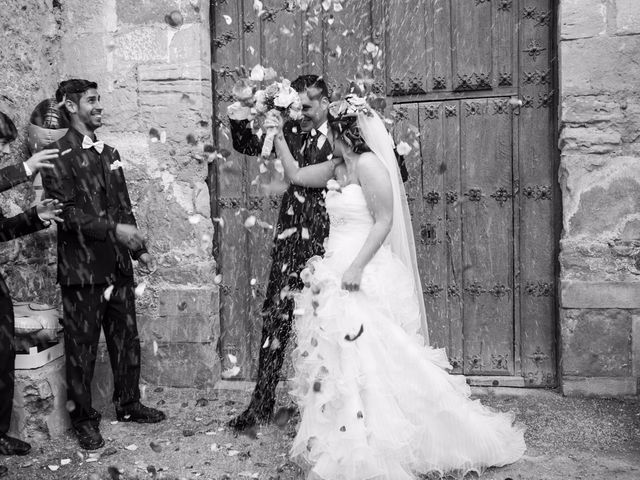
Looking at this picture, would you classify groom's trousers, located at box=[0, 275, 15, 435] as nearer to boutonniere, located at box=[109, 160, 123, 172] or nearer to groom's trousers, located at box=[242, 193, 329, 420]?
boutonniere, located at box=[109, 160, 123, 172]

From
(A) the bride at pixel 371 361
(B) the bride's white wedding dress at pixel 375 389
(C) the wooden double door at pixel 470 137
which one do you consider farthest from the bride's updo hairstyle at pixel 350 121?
(C) the wooden double door at pixel 470 137

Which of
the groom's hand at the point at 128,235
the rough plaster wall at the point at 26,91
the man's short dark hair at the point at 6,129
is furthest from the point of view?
the rough plaster wall at the point at 26,91

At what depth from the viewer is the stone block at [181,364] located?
460 centimetres

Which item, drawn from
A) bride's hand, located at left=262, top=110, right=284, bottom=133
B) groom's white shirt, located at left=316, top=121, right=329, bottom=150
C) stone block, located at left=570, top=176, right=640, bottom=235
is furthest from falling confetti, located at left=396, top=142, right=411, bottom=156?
stone block, located at left=570, top=176, right=640, bottom=235

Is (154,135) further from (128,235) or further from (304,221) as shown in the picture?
(304,221)

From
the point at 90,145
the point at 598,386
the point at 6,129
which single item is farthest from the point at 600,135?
the point at 6,129

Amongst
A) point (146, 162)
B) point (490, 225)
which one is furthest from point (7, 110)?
point (490, 225)

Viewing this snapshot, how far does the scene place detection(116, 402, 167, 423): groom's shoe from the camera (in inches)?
161

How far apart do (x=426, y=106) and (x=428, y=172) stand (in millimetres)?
426

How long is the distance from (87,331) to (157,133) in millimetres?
1412

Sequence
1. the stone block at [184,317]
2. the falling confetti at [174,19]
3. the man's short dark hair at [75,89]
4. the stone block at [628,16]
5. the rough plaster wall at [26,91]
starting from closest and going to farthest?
the man's short dark hair at [75,89] < the stone block at [628,16] < the rough plaster wall at [26,91] < the falling confetti at [174,19] < the stone block at [184,317]

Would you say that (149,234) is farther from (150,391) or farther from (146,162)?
(150,391)

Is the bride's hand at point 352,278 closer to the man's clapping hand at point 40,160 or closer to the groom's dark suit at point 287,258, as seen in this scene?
the groom's dark suit at point 287,258

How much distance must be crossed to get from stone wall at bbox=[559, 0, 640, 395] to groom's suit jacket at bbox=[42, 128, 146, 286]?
106 inches
